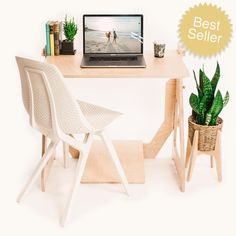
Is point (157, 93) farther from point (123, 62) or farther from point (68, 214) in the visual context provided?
point (68, 214)

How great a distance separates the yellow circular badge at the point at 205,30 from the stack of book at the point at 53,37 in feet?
2.88

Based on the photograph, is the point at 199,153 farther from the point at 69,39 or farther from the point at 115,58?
the point at 69,39

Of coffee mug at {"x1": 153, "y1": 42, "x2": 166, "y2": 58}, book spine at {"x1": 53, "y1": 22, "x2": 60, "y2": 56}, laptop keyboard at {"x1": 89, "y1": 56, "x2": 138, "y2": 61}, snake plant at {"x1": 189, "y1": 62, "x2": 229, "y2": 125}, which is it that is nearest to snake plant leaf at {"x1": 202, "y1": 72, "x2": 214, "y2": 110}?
snake plant at {"x1": 189, "y1": 62, "x2": 229, "y2": 125}

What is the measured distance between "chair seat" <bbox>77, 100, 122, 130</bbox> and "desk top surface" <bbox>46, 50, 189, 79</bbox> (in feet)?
0.65

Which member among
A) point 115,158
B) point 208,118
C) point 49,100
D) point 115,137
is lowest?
point 115,137

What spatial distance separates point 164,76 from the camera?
3.64 metres

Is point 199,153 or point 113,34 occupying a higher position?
point 113,34

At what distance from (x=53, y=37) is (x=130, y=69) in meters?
0.58

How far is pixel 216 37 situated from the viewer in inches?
175

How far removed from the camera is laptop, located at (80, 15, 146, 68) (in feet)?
13.1

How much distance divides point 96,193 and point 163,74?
0.82 meters

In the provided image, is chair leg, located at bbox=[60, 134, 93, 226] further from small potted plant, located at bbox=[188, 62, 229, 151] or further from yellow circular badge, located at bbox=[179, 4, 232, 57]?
yellow circular badge, located at bbox=[179, 4, 232, 57]

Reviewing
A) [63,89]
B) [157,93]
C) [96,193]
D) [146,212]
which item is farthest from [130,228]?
[157,93]

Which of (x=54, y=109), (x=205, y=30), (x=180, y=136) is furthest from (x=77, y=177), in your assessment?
(x=205, y=30)
